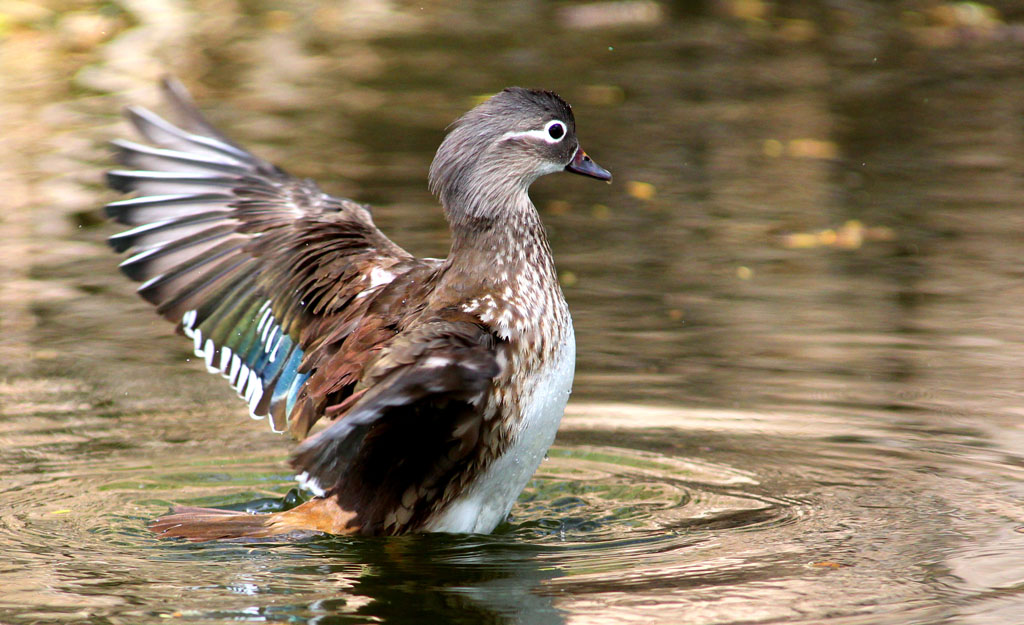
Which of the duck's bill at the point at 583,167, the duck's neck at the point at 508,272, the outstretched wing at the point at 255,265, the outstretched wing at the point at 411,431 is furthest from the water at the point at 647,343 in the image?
the duck's bill at the point at 583,167

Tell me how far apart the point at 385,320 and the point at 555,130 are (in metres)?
1.12

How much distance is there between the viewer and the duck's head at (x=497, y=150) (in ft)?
19.7

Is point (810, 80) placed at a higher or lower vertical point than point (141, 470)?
higher

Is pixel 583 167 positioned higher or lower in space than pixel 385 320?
higher

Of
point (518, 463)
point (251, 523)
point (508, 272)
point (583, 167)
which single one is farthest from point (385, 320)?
point (583, 167)

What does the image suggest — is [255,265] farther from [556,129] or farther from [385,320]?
[556,129]

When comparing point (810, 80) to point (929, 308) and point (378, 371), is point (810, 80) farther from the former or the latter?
point (378, 371)

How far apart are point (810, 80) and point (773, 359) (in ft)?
26.8

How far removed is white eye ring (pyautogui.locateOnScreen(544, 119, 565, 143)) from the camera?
620 cm

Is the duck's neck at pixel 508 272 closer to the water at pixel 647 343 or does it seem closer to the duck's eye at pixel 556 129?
the duck's eye at pixel 556 129

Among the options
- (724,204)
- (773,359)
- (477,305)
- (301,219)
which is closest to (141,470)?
(301,219)

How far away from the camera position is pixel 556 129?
6.24 meters

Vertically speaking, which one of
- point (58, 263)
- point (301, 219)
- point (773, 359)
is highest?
point (301, 219)

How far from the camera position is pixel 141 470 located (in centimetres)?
669
